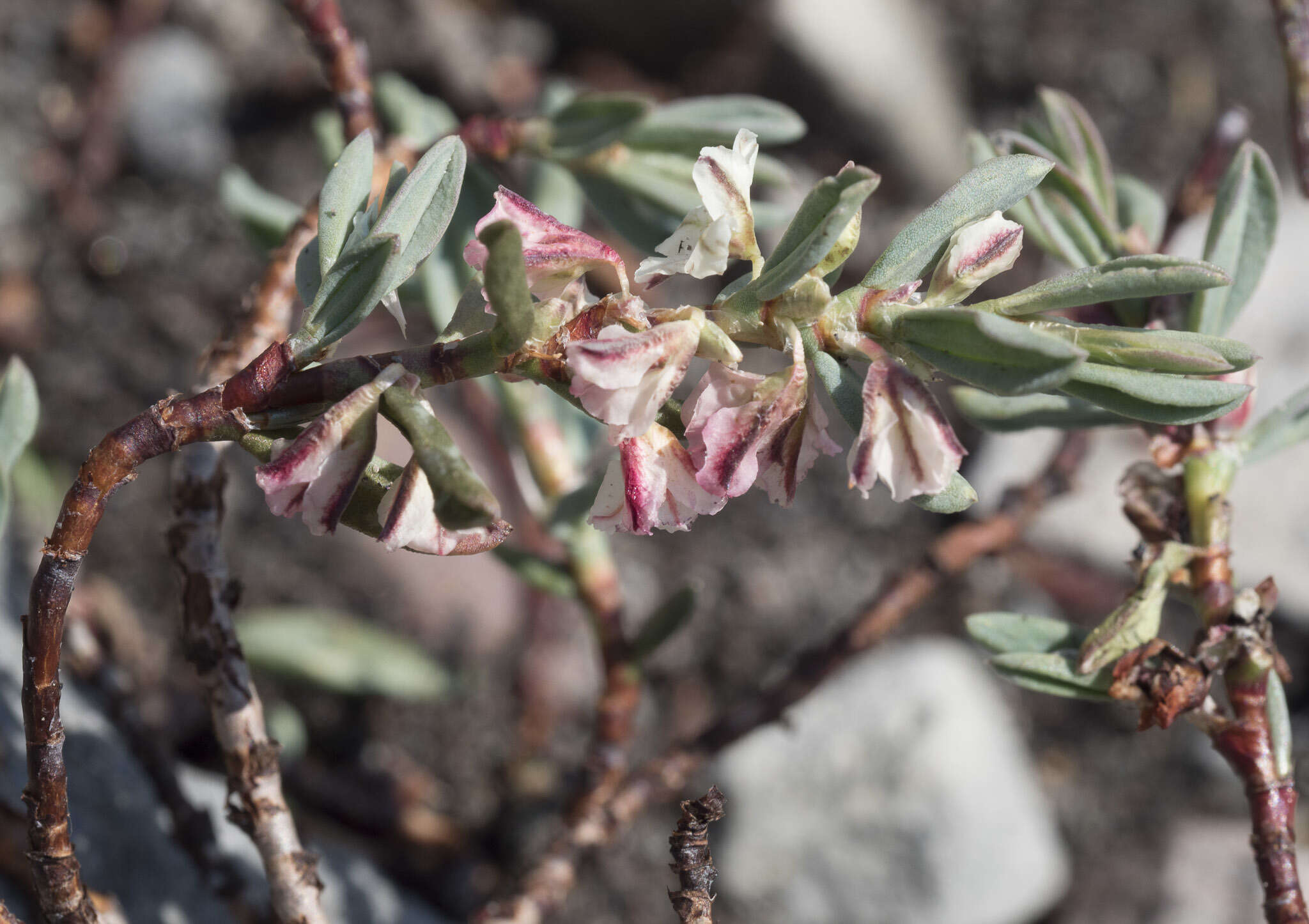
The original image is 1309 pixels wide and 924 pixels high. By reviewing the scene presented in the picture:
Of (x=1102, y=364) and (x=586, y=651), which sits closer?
(x=1102, y=364)

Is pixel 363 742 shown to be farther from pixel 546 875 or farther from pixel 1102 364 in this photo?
pixel 1102 364

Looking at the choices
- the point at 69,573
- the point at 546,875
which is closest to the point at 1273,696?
the point at 546,875

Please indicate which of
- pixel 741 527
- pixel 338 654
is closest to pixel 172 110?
pixel 338 654

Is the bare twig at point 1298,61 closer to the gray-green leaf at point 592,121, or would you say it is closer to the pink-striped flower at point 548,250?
the gray-green leaf at point 592,121

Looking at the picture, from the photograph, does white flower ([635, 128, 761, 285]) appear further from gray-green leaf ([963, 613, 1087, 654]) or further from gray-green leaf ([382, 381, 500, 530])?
gray-green leaf ([963, 613, 1087, 654])

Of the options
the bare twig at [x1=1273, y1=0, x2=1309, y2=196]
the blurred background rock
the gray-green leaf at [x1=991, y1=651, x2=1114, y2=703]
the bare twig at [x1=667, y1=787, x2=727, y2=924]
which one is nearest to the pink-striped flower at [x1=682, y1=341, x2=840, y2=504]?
the bare twig at [x1=667, y1=787, x2=727, y2=924]

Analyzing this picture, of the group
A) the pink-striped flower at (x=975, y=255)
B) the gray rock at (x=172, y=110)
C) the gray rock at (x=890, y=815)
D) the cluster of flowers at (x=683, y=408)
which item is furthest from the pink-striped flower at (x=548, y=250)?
the gray rock at (x=172, y=110)
